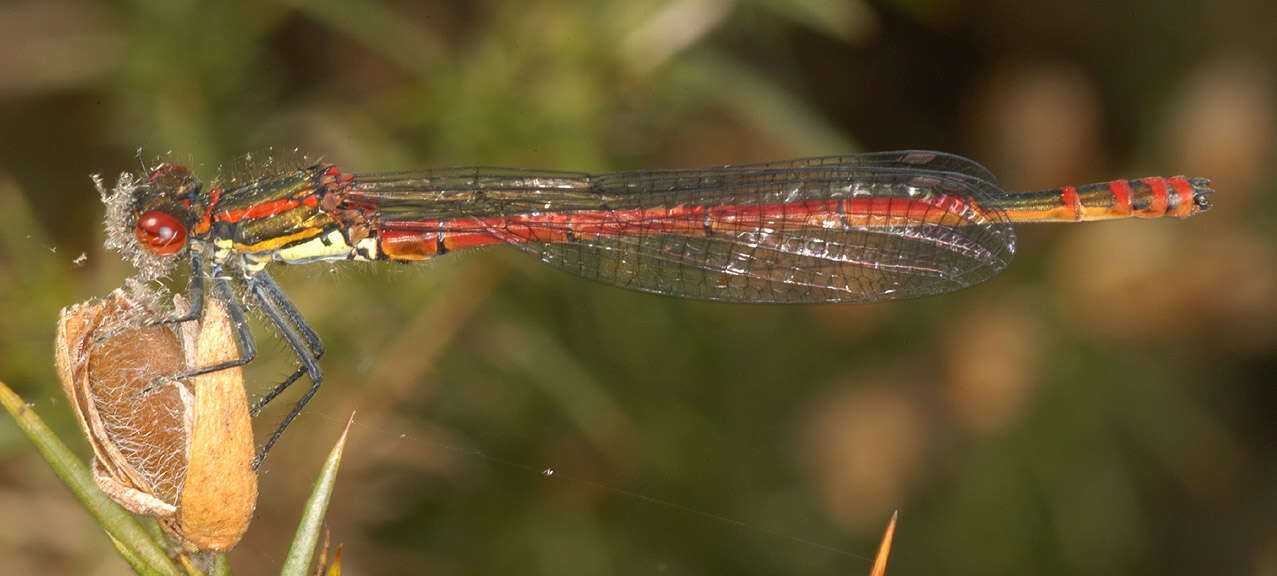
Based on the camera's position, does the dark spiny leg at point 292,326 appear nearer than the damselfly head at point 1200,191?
Yes

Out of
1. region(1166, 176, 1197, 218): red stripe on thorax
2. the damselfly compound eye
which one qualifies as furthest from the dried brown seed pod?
region(1166, 176, 1197, 218): red stripe on thorax

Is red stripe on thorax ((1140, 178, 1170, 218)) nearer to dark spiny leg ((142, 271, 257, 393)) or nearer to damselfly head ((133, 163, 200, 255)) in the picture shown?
dark spiny leg ((142, 271, 257, 393))

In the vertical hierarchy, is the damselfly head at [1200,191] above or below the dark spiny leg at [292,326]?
above

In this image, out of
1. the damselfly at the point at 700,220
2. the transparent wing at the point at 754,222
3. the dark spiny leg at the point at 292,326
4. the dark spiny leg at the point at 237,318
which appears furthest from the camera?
the transparent wing at the point at 754,222

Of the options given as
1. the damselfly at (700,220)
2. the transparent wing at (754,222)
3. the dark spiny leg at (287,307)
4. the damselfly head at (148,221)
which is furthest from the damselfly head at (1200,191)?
the damselfly head at (148,221)

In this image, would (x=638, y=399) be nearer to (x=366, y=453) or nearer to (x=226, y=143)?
(x=366, y=453)

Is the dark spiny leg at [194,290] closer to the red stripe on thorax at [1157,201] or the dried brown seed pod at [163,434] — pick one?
the dried brown seed pod at [163,434]
